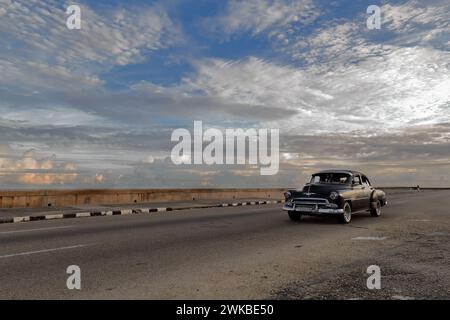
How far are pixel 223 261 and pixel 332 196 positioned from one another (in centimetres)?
712

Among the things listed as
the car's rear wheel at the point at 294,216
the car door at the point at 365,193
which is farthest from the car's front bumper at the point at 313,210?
the car door at the point at 365,193

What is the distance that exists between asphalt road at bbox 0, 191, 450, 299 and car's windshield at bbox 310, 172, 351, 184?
8.24 feet

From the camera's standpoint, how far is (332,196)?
1389cm

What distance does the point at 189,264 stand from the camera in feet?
24.2

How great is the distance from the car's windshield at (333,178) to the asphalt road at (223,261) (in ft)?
8.24

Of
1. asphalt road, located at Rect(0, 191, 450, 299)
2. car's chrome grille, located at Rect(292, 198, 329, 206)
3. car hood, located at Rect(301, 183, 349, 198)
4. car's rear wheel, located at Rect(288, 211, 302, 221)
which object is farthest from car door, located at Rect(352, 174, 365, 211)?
asphalt road, located at Rect(0, 191, 450, 299)

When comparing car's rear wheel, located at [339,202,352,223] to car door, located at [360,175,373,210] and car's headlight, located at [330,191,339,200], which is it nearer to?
car's headlight, located at [330,191,339,200]

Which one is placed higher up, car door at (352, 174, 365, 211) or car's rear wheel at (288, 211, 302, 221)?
car door at (352, 174, 365, 211)

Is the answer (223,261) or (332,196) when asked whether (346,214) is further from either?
(223,261)

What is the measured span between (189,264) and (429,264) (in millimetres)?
4193

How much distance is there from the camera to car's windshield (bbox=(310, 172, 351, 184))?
50.2 ft

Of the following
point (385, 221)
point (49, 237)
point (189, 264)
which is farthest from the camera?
A: point (385, 221)
